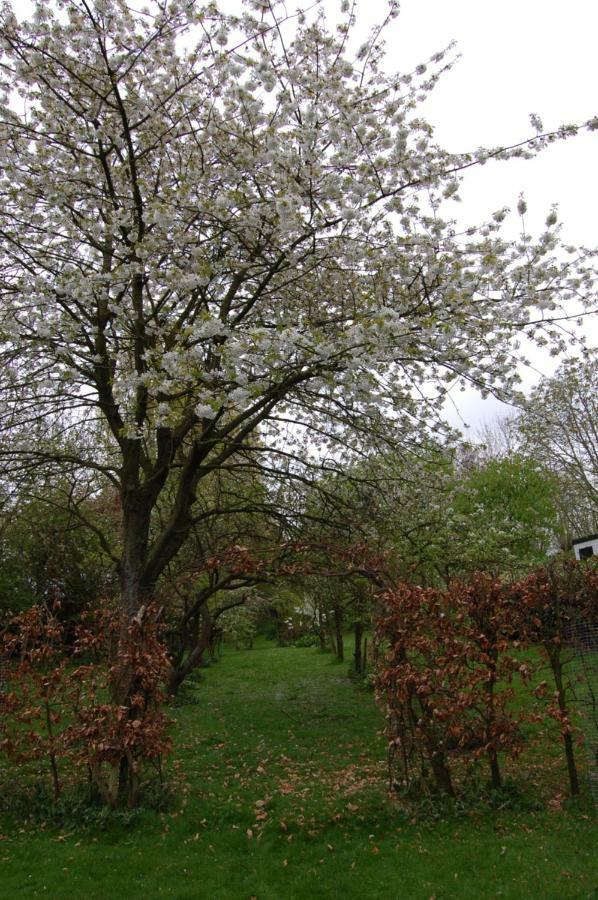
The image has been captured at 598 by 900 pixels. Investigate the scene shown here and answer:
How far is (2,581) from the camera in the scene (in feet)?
50.1

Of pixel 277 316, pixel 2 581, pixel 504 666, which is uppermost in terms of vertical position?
pixel 277 316

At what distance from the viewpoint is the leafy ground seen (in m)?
Result: 4.27

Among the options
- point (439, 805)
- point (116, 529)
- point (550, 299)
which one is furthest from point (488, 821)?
point (116, 529)

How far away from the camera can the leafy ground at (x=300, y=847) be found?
14.0 ft

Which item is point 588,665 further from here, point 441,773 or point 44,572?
point 44,572

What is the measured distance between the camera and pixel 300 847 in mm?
4945

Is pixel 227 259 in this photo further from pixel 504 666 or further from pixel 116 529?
pixel 116 529

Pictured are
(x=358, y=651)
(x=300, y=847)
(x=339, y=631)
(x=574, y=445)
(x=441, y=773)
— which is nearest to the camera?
(x=300, y=847)

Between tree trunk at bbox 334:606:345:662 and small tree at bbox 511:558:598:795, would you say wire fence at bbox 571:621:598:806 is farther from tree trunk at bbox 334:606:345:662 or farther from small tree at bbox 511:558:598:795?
tree trunk at bbox 334:606:345:662

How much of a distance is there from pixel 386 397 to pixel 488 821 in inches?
167

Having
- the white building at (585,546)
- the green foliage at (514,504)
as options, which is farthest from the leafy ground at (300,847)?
the green foliage at (514,504)

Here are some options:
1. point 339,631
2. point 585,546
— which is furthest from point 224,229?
point 339,631

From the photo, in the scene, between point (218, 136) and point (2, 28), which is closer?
point (2, 28)

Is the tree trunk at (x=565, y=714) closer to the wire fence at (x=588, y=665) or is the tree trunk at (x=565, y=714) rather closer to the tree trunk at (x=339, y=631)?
the wire fence at (x=588, y=665)
